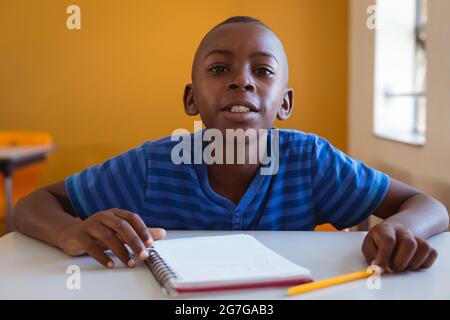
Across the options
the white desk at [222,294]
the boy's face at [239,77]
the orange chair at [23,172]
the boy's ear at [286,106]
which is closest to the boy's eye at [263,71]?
the boy's face at [239,77]

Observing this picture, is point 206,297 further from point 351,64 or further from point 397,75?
point 351,64

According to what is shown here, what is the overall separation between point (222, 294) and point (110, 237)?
0.22 metres

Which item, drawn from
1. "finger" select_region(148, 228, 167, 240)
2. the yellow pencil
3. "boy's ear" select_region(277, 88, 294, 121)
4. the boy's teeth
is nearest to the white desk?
the yellow pencil

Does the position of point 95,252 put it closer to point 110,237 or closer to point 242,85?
point 110,237

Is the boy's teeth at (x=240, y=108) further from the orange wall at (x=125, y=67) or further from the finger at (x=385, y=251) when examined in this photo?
the orange wall at (x=125, y=67)

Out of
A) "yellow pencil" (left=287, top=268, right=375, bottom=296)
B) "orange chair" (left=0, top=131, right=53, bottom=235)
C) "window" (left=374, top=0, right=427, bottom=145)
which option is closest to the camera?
"yellow pencil" (left=287, top=268, right=375, bottom=296)

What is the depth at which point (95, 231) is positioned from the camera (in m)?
0.79

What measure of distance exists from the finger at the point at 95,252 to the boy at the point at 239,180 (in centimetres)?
20

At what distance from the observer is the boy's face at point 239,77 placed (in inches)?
40.6

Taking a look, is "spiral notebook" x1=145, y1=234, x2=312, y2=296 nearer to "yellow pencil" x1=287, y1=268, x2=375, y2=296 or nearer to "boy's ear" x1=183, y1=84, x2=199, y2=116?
"yellow pencil" x1=287, y1=268, x2=375, y2=296

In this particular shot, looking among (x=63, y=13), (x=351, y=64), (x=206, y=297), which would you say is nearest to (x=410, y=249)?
(x=206, y=297)

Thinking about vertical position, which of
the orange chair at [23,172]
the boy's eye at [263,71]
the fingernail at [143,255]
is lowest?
the orange chair at [23,172]

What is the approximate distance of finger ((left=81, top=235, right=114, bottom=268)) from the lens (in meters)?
0.75

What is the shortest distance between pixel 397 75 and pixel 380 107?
157 millimetres
